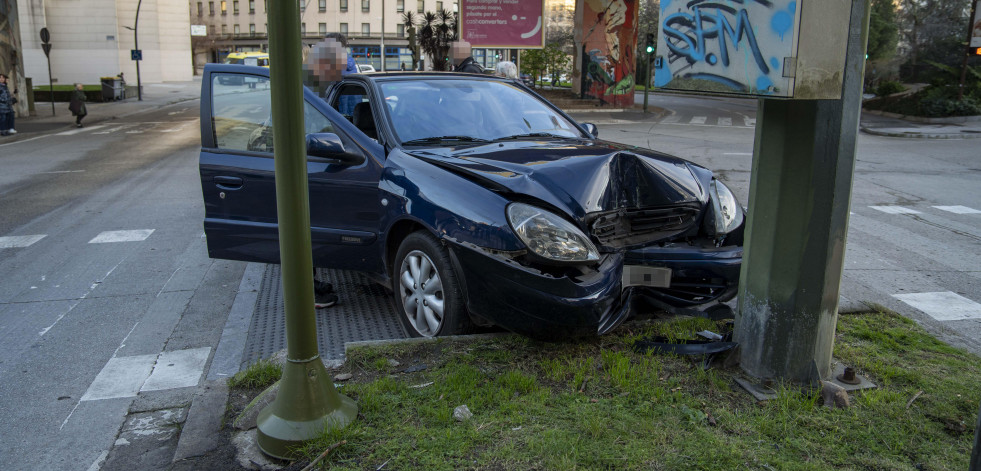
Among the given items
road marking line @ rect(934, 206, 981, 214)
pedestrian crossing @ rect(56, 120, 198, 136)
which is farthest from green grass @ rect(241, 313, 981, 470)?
pedestrian crossing @ rect(56, 120, 198, 136)

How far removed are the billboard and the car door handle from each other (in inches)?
1145

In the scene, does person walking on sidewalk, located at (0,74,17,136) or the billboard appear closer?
person walking on sidewalk, located at (0,74,17,136)

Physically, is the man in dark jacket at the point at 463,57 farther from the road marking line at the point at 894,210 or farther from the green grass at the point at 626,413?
the green grass at the point at 626,413

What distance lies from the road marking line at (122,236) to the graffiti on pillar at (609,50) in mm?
26436

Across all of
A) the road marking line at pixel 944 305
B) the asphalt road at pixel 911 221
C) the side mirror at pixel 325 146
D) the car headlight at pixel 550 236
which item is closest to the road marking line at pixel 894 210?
the asphalt road at pixel 911 221

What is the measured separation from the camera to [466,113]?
5301mm

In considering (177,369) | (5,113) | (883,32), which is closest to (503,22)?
(5,113)

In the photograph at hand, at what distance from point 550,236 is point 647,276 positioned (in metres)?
0.64

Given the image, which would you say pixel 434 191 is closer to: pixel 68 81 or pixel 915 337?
pixel 915 337

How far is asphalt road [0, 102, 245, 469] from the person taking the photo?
3756 mm

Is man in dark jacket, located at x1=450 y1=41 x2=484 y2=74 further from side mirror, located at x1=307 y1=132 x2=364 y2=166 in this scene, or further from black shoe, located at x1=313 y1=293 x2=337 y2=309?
side mirror, located at x1=307 y1=132 x2=364 y2=166

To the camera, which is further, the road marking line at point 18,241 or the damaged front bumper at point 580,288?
the road marking line at point 18,241

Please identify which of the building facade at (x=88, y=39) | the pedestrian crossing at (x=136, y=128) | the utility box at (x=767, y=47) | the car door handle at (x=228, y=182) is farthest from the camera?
the building facade at (x=88, y=39)

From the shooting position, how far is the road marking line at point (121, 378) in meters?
4.05
